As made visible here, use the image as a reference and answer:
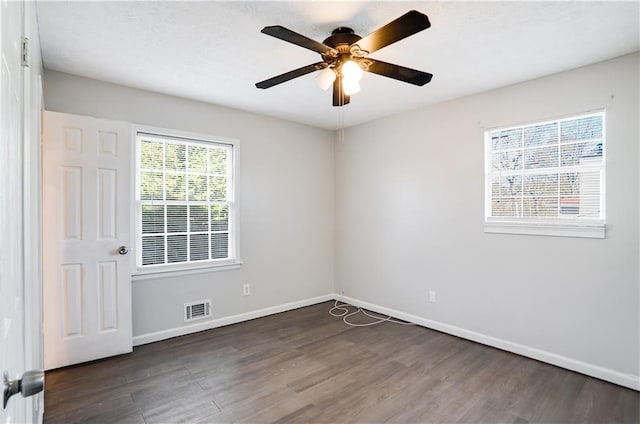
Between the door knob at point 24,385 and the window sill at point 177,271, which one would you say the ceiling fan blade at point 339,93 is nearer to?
the door knob at point 24,385

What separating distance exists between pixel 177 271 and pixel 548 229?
3707mm

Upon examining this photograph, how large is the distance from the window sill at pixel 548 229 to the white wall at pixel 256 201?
238 cm

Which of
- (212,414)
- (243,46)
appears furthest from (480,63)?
(212,414)

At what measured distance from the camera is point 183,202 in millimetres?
3658

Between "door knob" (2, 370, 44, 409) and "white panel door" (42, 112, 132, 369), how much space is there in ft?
8.44

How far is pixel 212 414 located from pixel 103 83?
3.10m

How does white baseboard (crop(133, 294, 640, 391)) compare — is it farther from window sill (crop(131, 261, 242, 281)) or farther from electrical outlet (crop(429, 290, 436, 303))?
window sill (crop(131, 261, 242, 281))

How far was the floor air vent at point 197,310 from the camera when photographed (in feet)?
12.0

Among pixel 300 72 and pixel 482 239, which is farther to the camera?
pixel 482 239

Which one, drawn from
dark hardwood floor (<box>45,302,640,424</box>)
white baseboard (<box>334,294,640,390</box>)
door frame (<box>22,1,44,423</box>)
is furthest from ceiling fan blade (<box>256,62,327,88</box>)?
white baseboard (<box>334,294,640,390</box>)

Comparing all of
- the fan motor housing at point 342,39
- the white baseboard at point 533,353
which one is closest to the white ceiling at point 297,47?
the fan motor housing at point 342,39

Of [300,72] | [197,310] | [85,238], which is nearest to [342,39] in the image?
[300,72]

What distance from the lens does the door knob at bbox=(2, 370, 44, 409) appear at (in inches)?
26.1

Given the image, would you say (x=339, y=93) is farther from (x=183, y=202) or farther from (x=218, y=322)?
(x=218, y=322)
